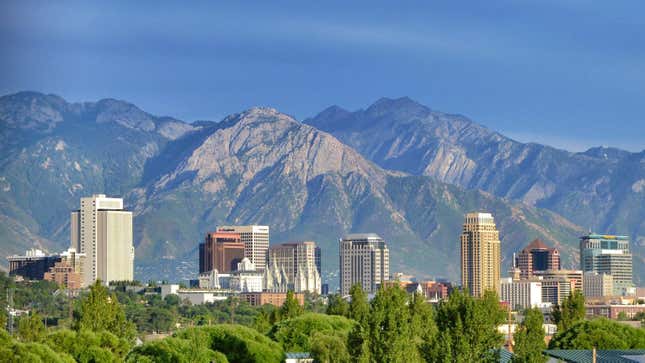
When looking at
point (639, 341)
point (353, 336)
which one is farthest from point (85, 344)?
point (639, 341)

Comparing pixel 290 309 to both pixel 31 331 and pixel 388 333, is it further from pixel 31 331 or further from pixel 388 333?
pixel 388 333

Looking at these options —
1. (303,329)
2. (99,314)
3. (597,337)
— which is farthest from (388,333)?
(597,337)

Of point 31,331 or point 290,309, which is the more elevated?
point 290,309

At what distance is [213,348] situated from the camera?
13162cm

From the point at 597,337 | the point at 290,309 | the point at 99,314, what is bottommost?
the point at 597,337

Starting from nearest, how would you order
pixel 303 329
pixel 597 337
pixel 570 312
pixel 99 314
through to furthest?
pixel 99 314
pixel 597 337
pixel 303 329
pixel 570 312

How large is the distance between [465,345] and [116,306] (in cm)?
5034

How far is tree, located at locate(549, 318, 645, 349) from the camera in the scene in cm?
14538

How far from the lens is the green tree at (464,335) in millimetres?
97312

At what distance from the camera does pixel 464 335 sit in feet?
322

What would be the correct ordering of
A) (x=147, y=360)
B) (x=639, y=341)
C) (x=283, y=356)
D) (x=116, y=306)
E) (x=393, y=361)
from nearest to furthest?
(x=393, y=361)
(x=147, y=360)
(x=283, y=356)
(x=116, y=306)
(x=639, y=341)

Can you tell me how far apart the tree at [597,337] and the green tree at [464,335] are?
45376 mm

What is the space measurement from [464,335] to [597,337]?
53.1 m

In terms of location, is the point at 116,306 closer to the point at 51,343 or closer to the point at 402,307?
the point at 51,343
